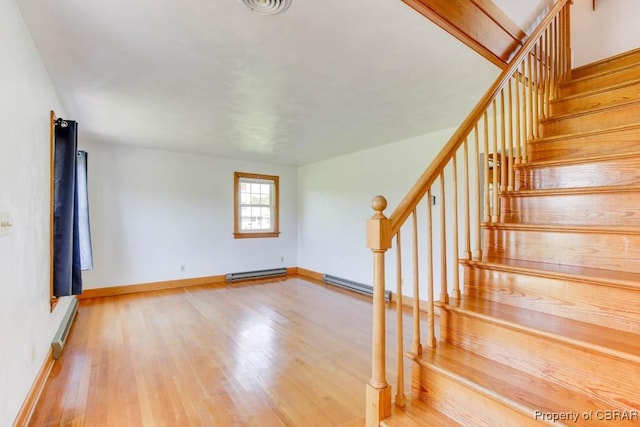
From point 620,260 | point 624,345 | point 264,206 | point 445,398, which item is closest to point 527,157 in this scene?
point 620,260

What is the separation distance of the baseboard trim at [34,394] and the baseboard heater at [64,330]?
57mm

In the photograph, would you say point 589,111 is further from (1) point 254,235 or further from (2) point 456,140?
(1) point 254,235

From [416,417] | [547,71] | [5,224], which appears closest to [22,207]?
[5,224]

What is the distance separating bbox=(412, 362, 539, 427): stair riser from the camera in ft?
3.81

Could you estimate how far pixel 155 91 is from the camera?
2664 millimetres

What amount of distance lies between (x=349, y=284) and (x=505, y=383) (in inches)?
156

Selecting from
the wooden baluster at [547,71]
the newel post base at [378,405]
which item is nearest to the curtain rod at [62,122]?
the newel post base at [378,405]

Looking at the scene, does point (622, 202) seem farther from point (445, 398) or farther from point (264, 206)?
point (264, 206)

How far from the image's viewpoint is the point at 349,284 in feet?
16.9

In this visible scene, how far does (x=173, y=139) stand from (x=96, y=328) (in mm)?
2532

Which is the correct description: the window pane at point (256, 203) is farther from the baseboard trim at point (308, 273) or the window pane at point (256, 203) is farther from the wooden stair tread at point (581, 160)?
the wooden stair tread at point (581, 160)

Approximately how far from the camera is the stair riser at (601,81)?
2.44 m

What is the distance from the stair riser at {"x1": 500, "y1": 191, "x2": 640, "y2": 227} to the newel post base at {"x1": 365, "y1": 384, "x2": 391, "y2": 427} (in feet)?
4.49

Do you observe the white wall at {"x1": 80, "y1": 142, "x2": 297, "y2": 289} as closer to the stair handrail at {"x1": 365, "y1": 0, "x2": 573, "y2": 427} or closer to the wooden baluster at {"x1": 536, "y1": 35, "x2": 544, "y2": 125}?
the stair handrail at {"x1": 365, "y1": 0, "x2": 573, "y2": 427}
